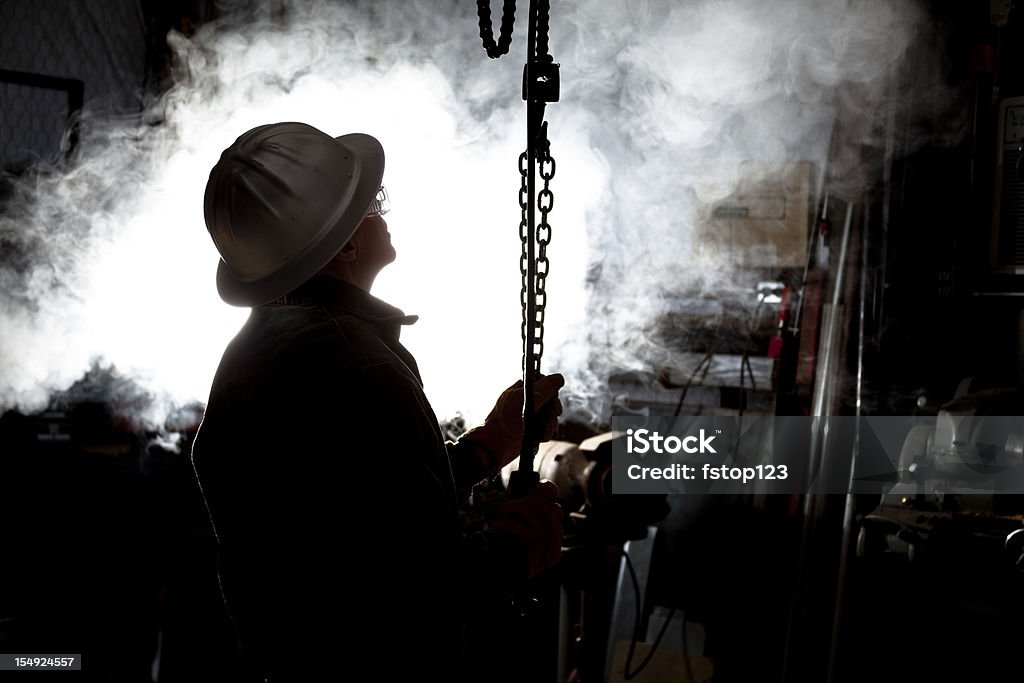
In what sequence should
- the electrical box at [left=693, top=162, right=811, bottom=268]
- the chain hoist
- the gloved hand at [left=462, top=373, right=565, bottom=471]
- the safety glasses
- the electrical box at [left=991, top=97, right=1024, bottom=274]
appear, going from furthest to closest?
the electrical box at [left=693, top=162, right=811, bottom=268] < the electrical box at [left=991, top=97, right=1024, bottom=274] < the gloved hand at [left=462, top=373, right=565, bottom=471] < the safety glasses < the chain hoist

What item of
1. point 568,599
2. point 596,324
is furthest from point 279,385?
point 596,324

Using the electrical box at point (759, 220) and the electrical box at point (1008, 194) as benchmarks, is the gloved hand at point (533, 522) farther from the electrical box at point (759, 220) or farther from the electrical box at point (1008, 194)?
the electrical box at point (759, 220)

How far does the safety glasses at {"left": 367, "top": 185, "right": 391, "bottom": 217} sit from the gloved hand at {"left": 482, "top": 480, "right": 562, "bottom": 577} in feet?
2.33

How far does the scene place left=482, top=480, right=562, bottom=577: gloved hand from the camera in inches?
64.1

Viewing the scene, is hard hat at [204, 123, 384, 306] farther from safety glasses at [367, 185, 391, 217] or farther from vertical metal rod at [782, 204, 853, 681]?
vertical metal rod at [782, 204, 853, 681]

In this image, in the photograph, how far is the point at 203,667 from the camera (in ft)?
11.8

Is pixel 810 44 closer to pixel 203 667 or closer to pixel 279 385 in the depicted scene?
pixel 279 385

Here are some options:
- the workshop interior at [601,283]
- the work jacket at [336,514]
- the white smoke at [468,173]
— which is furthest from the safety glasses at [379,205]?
the white smoke at [468,173]

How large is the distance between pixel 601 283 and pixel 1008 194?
196 centimetres

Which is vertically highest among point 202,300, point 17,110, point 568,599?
point 17,110

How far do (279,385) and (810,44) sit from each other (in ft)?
11.3

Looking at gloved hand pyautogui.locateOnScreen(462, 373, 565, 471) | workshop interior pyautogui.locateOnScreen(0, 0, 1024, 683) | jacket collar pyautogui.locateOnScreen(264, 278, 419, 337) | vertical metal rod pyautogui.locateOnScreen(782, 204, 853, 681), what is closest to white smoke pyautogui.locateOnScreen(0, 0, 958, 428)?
workshop interior pyautogui.locateOnScreen(0, 0, 1024, 683)

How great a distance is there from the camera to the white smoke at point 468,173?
382cm

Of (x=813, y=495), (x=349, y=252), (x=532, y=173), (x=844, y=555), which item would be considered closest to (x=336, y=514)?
(x=349, y=252)
